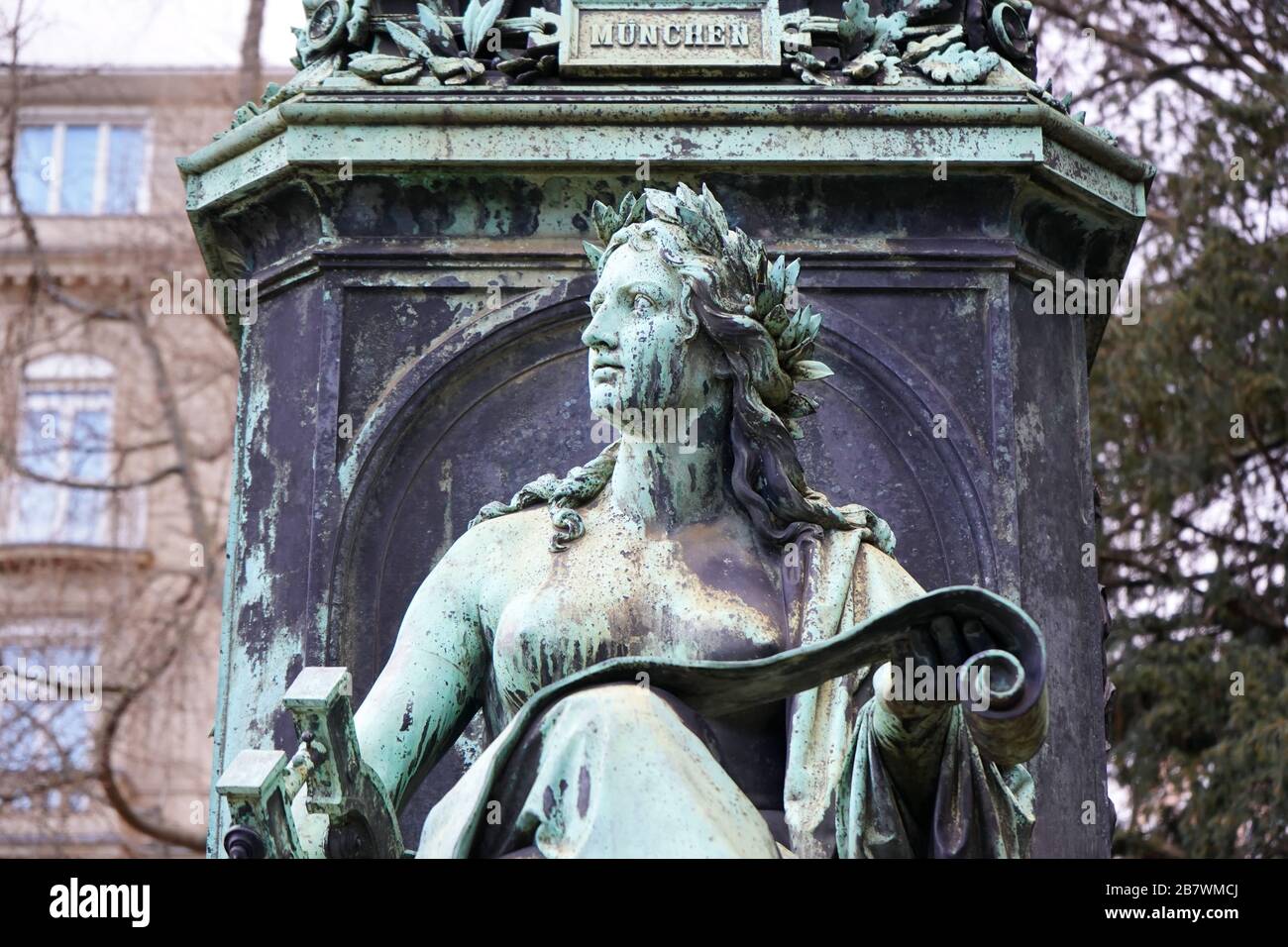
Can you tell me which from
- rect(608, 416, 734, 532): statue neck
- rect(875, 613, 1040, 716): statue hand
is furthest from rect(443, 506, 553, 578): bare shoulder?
rect(875, 613, 1040, 716): statue hand

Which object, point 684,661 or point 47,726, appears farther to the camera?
point 47,726

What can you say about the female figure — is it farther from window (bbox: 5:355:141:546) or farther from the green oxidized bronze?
window (bbox: 5:355:141:546)

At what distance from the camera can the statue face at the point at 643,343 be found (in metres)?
6.98

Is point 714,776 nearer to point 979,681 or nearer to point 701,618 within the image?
point 979,681

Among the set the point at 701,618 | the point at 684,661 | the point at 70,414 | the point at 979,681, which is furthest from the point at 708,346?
the point at 70,414

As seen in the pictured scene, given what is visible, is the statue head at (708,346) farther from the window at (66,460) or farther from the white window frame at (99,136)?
the white window frame at (99,136)

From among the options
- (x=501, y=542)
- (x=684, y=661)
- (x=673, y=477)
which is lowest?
(x=684, y=661)

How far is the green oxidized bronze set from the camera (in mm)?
6109

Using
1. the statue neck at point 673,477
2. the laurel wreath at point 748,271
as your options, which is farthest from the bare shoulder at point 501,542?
the laurel wreath at point 748,271

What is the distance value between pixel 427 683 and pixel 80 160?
21111 mm

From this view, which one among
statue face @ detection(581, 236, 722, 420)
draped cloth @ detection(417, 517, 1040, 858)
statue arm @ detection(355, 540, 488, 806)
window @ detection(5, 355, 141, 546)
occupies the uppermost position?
window @ detection(5, 355, 141, 546)

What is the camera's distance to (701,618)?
691cm

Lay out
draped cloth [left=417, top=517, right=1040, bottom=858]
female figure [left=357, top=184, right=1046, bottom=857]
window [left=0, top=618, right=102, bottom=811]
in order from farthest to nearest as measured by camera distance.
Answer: window [left=0, top=618, right=102, bottom=811] < female figure [left=357, top=184, right=1046, bottom=857] < draped cloth [left=417, top=517, right=1040, bottom=858]

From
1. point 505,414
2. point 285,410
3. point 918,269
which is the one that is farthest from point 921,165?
point 285,410
